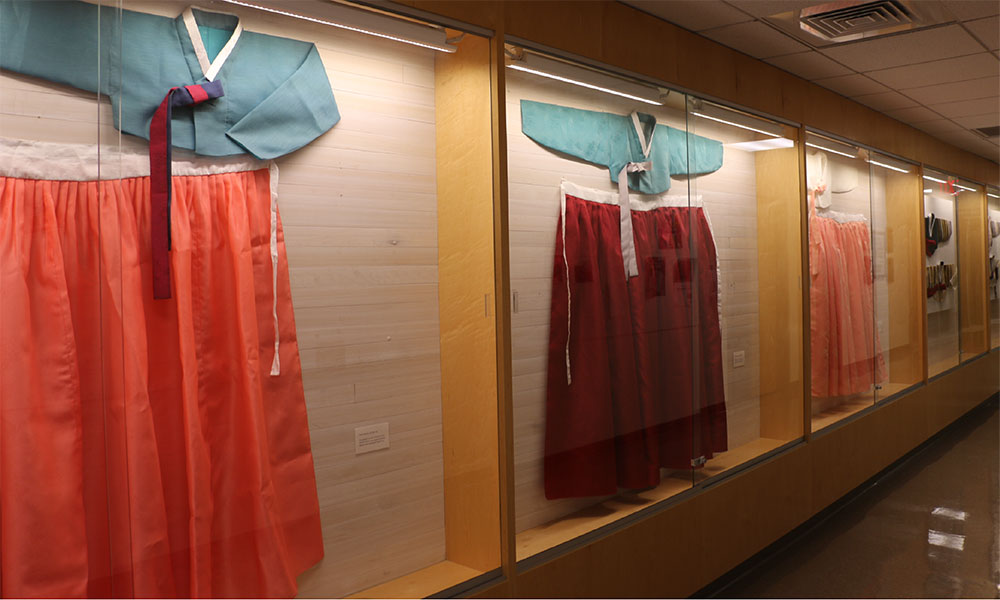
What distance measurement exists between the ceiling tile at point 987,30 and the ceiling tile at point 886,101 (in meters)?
1.00

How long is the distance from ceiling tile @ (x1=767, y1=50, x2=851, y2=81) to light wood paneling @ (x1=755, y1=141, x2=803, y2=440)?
16.7 inches

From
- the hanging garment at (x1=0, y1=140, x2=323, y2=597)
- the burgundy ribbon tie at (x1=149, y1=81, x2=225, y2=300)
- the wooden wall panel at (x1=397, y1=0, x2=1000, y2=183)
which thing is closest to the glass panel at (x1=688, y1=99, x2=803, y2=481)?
the wooden wall panel at (x1=397, y1=0, x2=1000, y2=183)

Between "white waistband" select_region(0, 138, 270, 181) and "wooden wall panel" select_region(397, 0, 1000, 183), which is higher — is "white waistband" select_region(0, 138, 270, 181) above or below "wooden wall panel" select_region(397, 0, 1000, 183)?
below

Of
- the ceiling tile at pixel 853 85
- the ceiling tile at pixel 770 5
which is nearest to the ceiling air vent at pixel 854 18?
the ceiling tile at pixel 770 5

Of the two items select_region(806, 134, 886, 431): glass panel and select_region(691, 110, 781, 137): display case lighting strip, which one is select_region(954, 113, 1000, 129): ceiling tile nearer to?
select_region(806, 134, 886, 431): glass panel

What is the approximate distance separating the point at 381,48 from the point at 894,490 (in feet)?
15.2

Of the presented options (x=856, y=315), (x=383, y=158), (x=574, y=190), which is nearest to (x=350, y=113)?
(x=383, y=158)

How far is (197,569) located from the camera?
72.9 inches

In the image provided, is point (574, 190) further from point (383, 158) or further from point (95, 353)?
point (95, 353)

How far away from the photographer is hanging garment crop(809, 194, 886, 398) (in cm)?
460

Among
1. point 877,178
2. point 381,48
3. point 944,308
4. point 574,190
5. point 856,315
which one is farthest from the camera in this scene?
point 944,308

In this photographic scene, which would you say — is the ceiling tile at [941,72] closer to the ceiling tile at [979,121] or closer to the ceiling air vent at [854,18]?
the ceiling air vent at [854,18]

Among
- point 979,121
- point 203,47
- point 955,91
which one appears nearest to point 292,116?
point 203,47

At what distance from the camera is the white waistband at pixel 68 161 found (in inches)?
63.2
